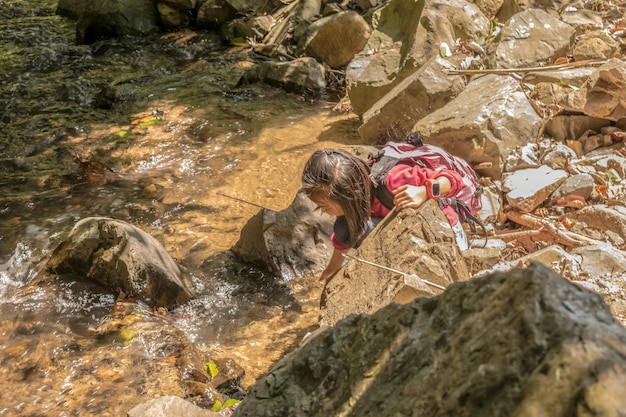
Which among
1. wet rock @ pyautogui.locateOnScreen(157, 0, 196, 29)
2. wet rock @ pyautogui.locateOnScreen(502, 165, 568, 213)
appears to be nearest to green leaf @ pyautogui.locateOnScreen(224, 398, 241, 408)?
wet rock @ pyautogui.locateOnScreen(502, 165, 568, 213)

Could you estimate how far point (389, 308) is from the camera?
62.8 inches

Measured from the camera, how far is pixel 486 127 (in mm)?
4703

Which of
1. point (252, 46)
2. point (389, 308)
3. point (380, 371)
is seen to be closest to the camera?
point (380, 371)

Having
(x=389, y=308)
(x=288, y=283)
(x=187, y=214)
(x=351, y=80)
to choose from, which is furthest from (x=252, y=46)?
(x=389, y=308)

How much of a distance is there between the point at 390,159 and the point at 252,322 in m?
1.65

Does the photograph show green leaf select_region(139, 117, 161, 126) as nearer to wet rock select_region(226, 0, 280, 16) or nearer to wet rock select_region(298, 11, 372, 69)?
wet rock select_region(298, 11, 372, 69)

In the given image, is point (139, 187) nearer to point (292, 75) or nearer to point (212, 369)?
point (212, 369)

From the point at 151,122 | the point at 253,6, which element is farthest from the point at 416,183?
the point at 253,6

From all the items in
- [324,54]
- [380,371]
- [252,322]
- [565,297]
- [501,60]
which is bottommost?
[252,322]

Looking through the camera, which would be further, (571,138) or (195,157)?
(195,157)

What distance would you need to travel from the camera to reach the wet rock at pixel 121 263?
4.22 m

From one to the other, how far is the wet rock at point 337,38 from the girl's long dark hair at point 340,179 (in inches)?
213

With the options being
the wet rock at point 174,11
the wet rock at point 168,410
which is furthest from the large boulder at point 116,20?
the wet rock at point 168,410

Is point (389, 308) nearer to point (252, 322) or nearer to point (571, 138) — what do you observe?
point (252, 322)
